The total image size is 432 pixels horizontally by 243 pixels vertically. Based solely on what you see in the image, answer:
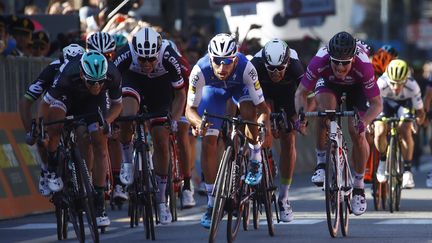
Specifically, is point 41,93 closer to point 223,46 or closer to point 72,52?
point 72,52

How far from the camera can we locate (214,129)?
14148 mm

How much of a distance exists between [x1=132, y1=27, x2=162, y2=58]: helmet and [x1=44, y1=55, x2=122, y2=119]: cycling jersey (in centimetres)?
65

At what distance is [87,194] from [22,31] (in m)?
7.04

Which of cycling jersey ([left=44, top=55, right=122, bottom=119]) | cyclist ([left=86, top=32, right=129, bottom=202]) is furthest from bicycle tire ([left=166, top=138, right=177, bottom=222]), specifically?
cycling jersey ([left=44, top=55, right=122, bottom=119])

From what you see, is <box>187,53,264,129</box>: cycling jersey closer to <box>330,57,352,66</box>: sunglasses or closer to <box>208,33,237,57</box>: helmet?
<box>208,33,237,57</box>: helmet

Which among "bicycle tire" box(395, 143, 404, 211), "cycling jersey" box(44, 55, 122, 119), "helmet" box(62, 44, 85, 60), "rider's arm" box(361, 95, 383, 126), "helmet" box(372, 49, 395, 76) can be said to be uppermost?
"helmet" box(62, 44, 85, 60)

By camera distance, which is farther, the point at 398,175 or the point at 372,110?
the point at 398,175

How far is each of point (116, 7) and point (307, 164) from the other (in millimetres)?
6051

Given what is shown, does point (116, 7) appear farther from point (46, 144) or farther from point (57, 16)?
point (46, 144)

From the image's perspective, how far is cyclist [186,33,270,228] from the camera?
1416 centimetres

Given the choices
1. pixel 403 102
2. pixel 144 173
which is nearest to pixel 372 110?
pixel 144 173

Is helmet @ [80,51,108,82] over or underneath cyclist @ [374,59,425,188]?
over

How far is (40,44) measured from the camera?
20.8 meters

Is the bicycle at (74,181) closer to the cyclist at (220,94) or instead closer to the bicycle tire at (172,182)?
the cyclist at (220,94)
